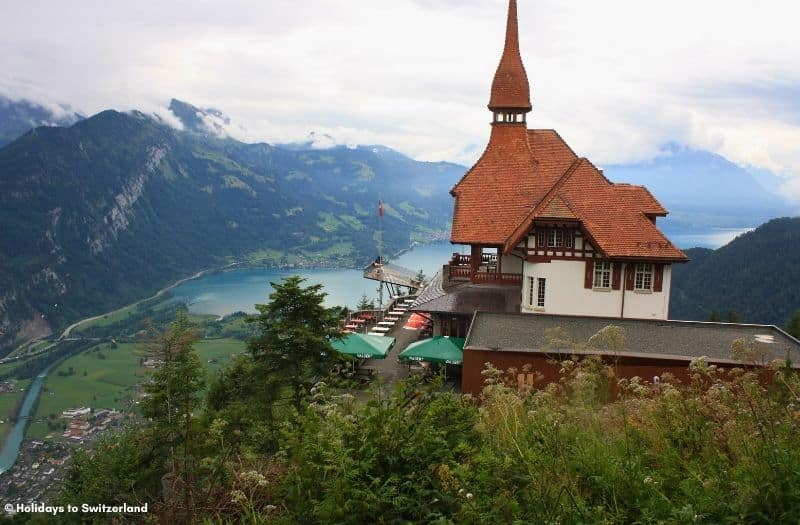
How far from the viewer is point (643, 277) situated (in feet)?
72.2

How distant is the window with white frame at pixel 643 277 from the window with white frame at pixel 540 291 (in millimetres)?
3054

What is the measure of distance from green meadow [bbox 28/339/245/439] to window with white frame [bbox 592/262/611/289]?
6827 cm

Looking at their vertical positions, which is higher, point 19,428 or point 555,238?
point 555,238

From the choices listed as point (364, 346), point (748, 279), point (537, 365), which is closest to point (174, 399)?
point (364, 346)

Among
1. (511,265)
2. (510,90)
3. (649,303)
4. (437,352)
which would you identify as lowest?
(437,352)

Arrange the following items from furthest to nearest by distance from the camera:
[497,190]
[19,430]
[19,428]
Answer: [19,428] < [19,430] < [497,190]

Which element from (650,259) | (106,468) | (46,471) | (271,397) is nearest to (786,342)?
(650,259)

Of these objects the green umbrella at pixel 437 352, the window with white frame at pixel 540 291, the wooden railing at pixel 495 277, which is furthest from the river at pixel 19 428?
the window with white frame at pixel 540 291

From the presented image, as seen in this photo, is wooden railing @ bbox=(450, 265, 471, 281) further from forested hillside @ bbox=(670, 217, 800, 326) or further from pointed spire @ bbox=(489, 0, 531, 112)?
forested hillside @ bbox=(670, 217, 800, 326)

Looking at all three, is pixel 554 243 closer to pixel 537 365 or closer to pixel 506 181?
pixel 506 181

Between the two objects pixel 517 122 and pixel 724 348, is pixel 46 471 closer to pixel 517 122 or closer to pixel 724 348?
pixel 517 122

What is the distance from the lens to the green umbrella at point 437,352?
1909cm

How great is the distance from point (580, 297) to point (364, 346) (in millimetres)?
7799

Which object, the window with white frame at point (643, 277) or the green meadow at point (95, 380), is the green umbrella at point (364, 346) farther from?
the green meadow at point (95, 380)
